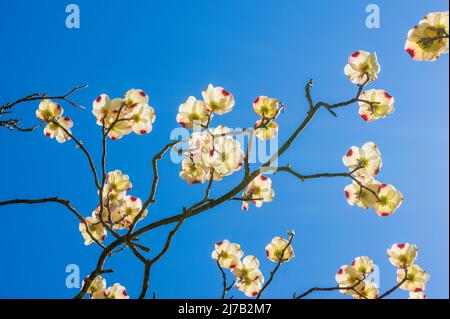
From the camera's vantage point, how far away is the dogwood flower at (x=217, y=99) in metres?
2.71

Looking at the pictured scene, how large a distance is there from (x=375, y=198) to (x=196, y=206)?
3.56 feet

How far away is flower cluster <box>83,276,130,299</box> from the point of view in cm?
→ 261

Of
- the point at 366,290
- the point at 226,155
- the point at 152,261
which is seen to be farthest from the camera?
the point at 366,290

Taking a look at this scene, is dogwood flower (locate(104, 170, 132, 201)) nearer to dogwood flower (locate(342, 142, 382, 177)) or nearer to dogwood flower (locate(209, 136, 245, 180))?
dogwood flower (locate(209, 136, 245, 180))

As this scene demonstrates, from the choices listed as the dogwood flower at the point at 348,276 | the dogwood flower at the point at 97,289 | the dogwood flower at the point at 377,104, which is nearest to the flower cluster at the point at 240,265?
the dogwood flower at the point at 348,276

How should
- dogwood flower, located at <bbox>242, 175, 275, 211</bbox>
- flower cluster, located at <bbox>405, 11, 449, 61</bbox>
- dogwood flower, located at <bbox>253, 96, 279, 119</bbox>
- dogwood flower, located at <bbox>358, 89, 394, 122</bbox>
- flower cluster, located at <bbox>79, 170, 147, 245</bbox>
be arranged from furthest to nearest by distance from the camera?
1. dogwood flower, located at <bbox>242, 175, 275, 211</bbox>
2. flower cluster, located at <bbox>79, 170, 147, 245</bbox>
3. dogwood flower, located at <bbox>253, 96, 279, 119</bbox>
4. dogwood flower, located at <bbox>358, 89, 394, 122</bbox>
5. flower cluster, located at <bbox>405, 11, 449, 61</bbox>

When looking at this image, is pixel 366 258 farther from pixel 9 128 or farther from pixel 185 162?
pixel 9 128

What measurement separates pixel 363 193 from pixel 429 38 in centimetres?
94

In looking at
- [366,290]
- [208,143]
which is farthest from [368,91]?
[366,290]

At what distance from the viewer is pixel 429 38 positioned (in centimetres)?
237

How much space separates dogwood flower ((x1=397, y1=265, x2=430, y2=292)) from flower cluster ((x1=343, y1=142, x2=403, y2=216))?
0.52 m

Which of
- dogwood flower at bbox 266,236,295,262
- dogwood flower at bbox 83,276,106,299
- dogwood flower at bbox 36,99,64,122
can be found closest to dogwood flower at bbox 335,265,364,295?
dogwood flower at bbox 266,236,295,262

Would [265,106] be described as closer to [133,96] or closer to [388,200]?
[133,96]

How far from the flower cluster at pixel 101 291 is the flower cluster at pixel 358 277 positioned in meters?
1.46
